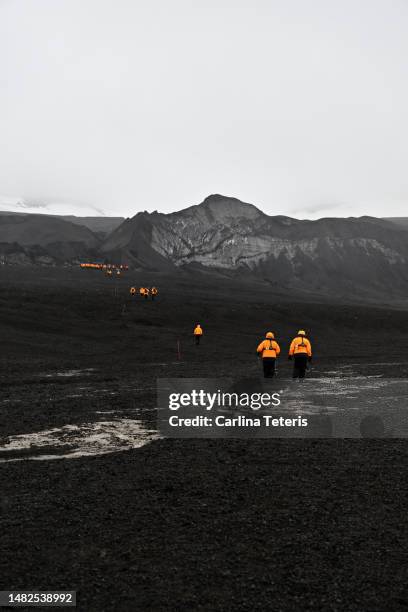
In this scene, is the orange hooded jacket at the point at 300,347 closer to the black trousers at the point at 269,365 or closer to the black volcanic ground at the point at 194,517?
the black trousers at the point at 269,365

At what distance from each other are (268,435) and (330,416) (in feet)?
7.98

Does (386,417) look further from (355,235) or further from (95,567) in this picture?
(355,235)

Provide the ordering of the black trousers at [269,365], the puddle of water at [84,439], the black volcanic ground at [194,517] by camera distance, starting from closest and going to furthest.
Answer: the black volcanic ground at [194,517] < the puddle of water at [84,439] < the black trousers at [269,365]

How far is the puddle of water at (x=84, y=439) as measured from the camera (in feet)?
34.1

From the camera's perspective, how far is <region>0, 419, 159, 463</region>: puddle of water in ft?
34.1

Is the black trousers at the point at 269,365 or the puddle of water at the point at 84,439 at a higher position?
the black trousers at the point at 269,365

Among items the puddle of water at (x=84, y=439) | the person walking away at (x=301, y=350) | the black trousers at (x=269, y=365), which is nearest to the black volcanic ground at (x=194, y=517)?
the puddle of water at (x=84, y=439)

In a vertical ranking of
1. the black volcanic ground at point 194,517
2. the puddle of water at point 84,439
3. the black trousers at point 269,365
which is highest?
the black trousers at point 269,365

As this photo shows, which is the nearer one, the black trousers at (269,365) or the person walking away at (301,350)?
the person walking away at (301,350)

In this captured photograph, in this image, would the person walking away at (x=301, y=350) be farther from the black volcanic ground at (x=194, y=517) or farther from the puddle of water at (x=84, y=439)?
the puddle of water at (x=84, y=439)

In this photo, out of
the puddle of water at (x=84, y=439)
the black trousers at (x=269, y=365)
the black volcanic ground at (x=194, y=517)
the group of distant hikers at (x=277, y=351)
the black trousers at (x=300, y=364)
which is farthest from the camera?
the black trousers at (x=300, y=364)

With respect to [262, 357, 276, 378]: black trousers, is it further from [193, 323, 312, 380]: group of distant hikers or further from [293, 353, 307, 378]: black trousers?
[293, 353, 307, 378]: black trousers

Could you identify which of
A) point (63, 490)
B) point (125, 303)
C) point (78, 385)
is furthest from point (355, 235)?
point (63, 490)

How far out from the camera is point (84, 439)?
11438 mm
